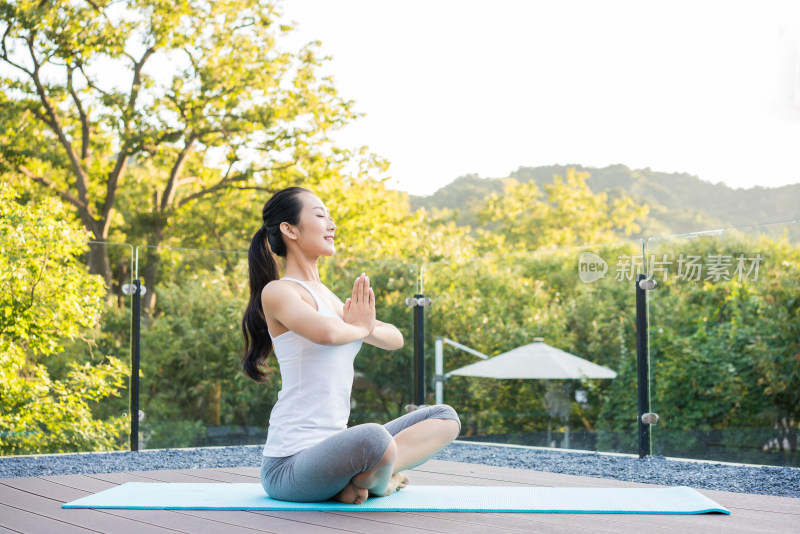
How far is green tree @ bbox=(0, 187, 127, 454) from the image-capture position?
178 inches

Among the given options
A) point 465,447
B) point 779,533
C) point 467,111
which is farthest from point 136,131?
point 467,111

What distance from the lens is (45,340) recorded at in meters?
4.59

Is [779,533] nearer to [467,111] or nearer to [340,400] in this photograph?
[340,400]

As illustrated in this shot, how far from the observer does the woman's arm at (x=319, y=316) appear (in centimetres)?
239

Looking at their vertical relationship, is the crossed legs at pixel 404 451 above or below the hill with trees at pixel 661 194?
below

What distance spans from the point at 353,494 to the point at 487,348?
2.82 m

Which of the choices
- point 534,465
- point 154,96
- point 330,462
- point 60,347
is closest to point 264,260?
point 330,462

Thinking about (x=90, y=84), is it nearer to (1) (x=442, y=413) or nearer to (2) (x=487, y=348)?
(2) (x=487, y=348)

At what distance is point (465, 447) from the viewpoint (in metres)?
5.09

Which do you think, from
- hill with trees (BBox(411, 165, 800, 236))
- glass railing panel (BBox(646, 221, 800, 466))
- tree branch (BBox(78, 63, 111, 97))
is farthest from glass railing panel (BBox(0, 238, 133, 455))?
hill with trees (BBox(411, 165, 800, 236))

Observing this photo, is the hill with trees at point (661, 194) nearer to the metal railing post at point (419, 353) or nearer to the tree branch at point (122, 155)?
the tree branch at point (122, 155)

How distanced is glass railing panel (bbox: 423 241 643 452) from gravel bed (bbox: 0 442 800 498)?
0.54 ft

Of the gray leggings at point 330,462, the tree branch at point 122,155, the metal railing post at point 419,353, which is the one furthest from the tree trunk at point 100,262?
the tree branch at point 122,155

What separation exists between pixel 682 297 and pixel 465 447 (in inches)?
61.6
